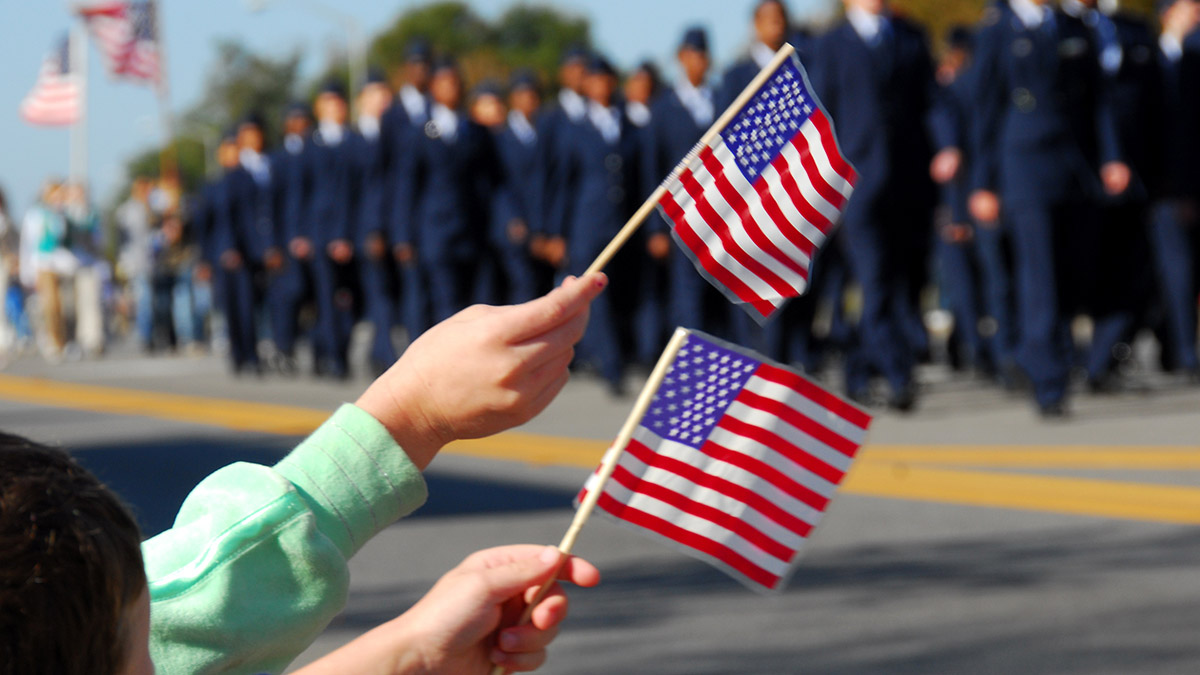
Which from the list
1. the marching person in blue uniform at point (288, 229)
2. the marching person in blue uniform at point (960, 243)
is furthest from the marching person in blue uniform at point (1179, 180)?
the marching person in blue uniform at point (288, 229)

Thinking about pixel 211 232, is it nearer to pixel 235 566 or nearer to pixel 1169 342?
pixel 1169 342

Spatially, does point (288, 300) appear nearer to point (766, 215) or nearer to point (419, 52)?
point (419, 52)

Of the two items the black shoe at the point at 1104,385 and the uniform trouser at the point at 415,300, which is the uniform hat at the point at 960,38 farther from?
the uniform trouser at the point at 415,300

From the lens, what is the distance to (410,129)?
13.1 m

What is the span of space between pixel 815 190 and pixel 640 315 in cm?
1059

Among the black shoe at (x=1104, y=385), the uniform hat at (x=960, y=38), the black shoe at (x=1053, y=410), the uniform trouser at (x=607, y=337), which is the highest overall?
the uniform hat at (x=960, y=38)

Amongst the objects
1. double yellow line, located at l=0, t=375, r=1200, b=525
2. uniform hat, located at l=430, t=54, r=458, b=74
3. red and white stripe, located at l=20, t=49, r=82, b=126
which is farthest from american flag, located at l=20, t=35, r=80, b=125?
double yellow line, located at l=0, t=375, r=1200, b=525

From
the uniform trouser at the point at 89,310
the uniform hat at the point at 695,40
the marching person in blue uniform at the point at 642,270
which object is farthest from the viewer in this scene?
the uniform trouser at the point at 89,310

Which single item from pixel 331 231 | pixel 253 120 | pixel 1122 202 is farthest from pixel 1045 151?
pixel 253 120

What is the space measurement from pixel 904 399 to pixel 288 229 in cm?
743

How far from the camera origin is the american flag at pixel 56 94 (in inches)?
1207

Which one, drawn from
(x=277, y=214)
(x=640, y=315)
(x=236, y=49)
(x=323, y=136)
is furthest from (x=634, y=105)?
(x=236, y=49)

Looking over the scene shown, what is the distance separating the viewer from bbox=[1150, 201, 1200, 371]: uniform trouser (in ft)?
34.1

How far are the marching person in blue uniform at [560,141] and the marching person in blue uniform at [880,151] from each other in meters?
3.45
